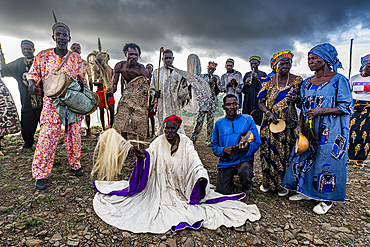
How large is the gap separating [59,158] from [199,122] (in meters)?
3.68

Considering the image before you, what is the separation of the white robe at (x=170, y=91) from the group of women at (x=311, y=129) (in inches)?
70.1

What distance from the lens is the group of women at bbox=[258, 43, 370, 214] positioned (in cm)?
279

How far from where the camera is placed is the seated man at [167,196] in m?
2.55

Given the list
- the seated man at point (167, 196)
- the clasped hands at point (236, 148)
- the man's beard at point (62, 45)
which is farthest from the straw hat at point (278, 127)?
the man's beard at point (62, 45)

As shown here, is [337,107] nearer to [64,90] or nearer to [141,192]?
[141,192]

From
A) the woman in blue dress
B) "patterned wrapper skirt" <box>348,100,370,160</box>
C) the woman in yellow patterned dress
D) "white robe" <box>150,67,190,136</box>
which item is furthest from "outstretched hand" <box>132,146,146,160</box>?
"patterned wrapper skirt" <box>348,100,370,160</box>

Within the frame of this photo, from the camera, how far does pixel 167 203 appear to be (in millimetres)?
2887

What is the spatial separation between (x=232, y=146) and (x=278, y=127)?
2.60 feet

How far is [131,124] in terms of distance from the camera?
438 cm

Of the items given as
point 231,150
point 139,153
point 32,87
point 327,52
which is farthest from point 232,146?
point 32,87

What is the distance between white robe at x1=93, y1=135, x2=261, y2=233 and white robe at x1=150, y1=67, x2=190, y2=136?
1.61 meters

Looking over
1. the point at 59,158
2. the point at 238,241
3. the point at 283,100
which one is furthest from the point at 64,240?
the point at 283,100

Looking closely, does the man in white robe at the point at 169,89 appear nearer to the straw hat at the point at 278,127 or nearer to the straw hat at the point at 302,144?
the straw hat at the point at 278,127

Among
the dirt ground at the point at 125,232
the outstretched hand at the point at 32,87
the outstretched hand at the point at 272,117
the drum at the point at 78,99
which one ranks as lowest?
the dirt ground at the point at 125,232
